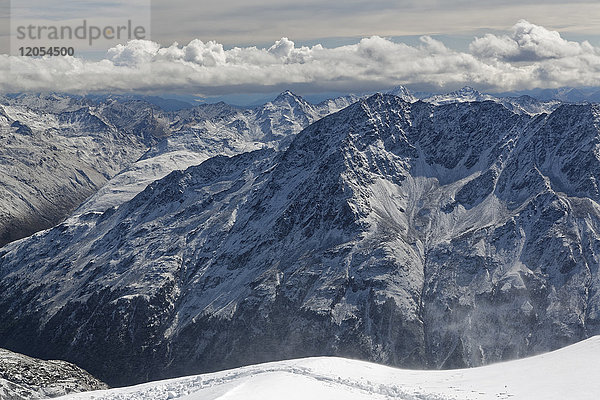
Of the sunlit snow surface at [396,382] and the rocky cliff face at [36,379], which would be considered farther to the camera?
the rocky cliff face at [36,379]

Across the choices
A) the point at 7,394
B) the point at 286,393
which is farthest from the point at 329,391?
the point at 7,394

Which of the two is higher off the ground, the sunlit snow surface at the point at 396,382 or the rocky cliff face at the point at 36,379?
the sunlit snow surface at the point at 396,382

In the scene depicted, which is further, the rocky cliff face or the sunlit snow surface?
the rocky cliff face

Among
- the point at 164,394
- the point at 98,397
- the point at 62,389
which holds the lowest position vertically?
the point at 62,389

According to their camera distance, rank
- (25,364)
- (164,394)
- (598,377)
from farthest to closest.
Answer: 1. (25,364)
2. (164,394)
3. (598,377)

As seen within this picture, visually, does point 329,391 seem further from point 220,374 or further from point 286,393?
point 220,374

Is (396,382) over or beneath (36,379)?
over

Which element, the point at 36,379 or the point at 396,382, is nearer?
the point at 396,382

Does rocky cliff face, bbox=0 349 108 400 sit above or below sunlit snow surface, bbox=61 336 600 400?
below
